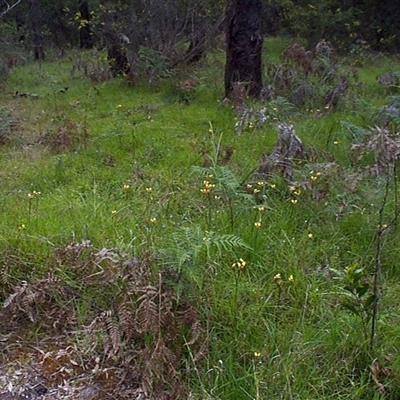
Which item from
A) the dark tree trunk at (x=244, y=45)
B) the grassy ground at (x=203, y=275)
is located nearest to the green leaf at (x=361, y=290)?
the grassy ground at (x=203, y=275)

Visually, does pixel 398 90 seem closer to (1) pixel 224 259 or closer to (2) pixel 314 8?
(1) pixel 224 259

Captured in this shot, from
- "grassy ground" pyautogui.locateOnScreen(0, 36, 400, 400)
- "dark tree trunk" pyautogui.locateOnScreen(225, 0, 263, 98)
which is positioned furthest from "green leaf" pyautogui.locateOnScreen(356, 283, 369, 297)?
"dark tree trunk" pyautogui.locateOnScreen(225, 0, 263, 98)

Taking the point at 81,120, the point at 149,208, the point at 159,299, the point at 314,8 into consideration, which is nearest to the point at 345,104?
the point at 81,120

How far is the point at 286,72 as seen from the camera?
7473 millimetres

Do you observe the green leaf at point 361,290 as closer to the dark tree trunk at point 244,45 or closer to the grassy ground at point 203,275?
the grassy ground at point 203,275

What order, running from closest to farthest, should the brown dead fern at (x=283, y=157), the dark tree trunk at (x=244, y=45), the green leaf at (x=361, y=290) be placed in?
A: the green leaf at (x=361, y=290) < the brown dead fern at (x=283, y=157) < the dark tree trunk at (x=244, y=45)

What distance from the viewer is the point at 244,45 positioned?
276 inches

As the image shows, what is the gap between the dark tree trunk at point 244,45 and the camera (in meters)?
6.87

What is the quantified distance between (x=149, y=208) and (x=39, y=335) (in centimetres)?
128

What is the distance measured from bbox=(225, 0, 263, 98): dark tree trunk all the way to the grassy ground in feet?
7.33

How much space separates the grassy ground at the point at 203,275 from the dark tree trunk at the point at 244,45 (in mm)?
2234

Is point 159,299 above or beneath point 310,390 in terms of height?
above

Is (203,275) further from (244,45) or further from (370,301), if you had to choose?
(244,45)

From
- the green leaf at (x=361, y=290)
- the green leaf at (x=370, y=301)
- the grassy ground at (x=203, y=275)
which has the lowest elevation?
the grassy ground at (x=203, y=275)
